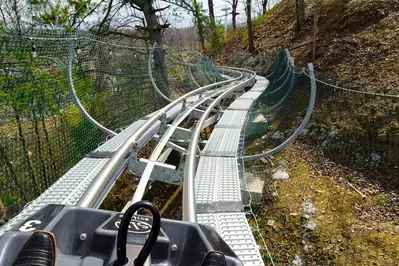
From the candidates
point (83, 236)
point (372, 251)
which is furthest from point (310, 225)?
Answer: point (83, 236)

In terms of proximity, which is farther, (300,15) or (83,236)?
(300,15)

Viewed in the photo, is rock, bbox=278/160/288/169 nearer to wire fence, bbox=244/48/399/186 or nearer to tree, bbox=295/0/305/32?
wire fence, bbox=244/48/399/186

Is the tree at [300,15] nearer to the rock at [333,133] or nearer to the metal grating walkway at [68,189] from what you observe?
the rock at [333,133]

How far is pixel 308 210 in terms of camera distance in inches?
195

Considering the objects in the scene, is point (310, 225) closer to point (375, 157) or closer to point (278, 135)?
point (375, 157)

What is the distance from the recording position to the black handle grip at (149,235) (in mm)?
827

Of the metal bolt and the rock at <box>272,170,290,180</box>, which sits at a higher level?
the metal bolt

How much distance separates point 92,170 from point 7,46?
1355 mm

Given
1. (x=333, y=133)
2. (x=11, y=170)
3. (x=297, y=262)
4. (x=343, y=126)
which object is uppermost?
(x=11, y=170)

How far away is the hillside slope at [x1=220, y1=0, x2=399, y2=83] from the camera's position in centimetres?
799

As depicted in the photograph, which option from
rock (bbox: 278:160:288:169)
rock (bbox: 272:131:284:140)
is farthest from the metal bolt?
rock (bbox: 272:131:284:140)

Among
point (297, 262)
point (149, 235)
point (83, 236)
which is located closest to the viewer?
point (149, 235)

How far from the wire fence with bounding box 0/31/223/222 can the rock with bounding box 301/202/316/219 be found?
10.5 ft

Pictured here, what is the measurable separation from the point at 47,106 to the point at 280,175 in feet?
14.5
